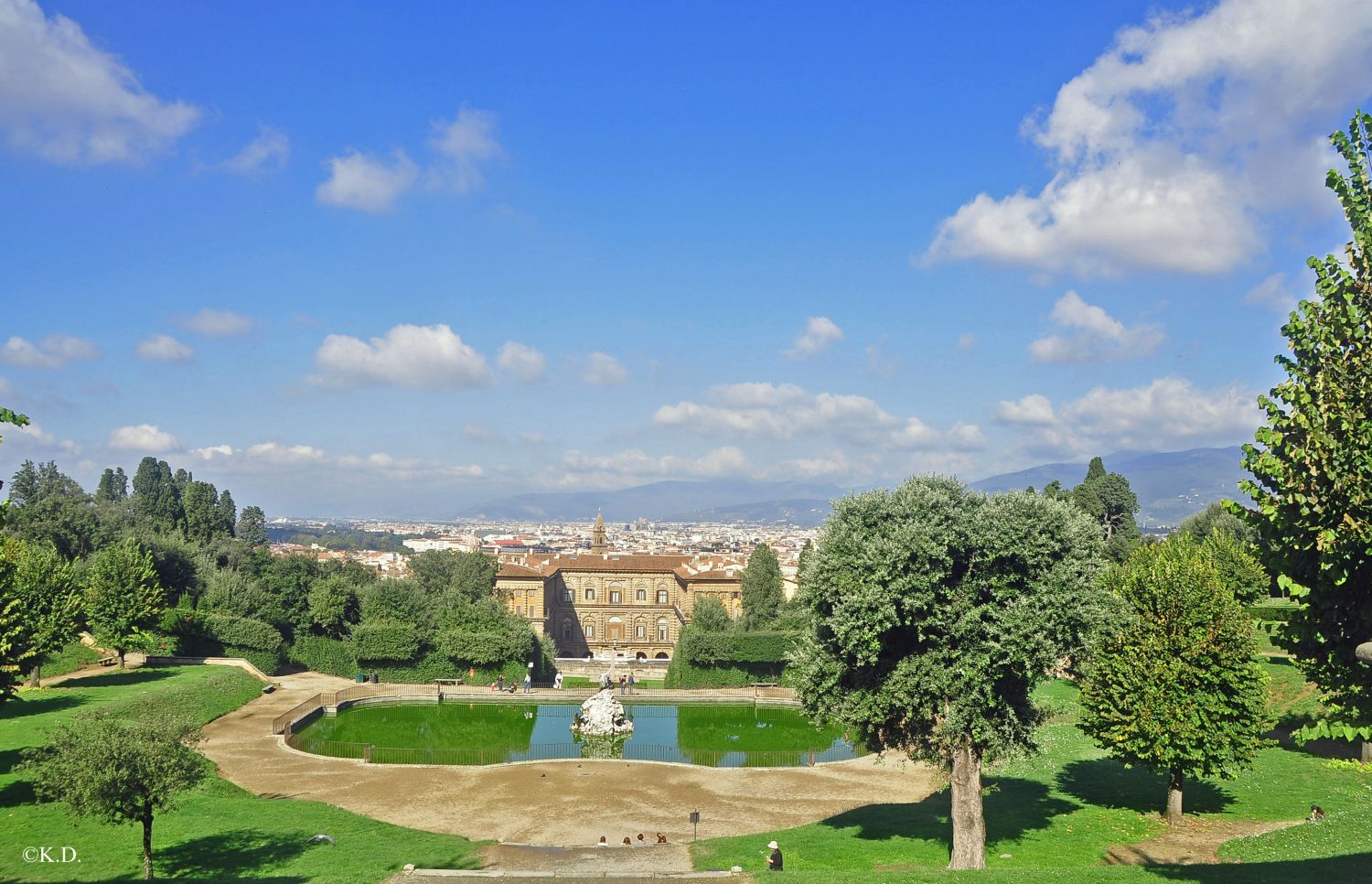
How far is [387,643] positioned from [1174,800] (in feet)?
164

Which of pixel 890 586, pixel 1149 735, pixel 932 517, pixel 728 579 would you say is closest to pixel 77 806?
pixel 890 586

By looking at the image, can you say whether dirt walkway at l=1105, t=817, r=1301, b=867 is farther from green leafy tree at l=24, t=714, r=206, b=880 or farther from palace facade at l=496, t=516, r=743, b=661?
palace facade at l=496, t=516, r=743, b=661

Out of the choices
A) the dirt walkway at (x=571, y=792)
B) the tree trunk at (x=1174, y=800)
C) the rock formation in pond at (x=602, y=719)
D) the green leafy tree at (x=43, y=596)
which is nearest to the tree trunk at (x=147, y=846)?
the dirt walkway at (x=571, y=792)

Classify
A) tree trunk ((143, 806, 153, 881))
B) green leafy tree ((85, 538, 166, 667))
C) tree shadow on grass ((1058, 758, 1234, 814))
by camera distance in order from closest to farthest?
tree trunk ((143, 806, 153, 881)), tree shadow on grass ((1058, 758, 1234, 814)), green leafy tree ((85, 538, 166, 667))

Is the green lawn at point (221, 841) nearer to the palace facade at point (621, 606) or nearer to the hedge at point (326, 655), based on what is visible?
the hedge at point (326, 655)

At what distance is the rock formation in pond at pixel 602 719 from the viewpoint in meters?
44.8

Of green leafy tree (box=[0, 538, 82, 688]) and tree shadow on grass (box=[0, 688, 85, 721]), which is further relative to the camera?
green leafy tree (box=[0, 538, 82, 688])

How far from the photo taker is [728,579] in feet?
326

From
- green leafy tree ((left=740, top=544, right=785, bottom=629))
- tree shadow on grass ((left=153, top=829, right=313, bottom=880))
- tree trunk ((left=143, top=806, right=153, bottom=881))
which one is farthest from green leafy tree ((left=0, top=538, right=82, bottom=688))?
green leafy tree ((left=740, top=544, right=785, bottom=629))

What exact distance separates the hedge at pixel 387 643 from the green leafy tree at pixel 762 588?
27.8 metres

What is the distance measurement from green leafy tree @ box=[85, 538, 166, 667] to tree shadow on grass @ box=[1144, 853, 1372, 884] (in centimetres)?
5385

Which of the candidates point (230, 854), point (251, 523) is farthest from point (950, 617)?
point (251, 523)

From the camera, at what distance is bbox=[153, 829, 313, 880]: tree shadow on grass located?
2212 cm

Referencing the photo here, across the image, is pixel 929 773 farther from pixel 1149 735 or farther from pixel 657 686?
pixel 657 686
